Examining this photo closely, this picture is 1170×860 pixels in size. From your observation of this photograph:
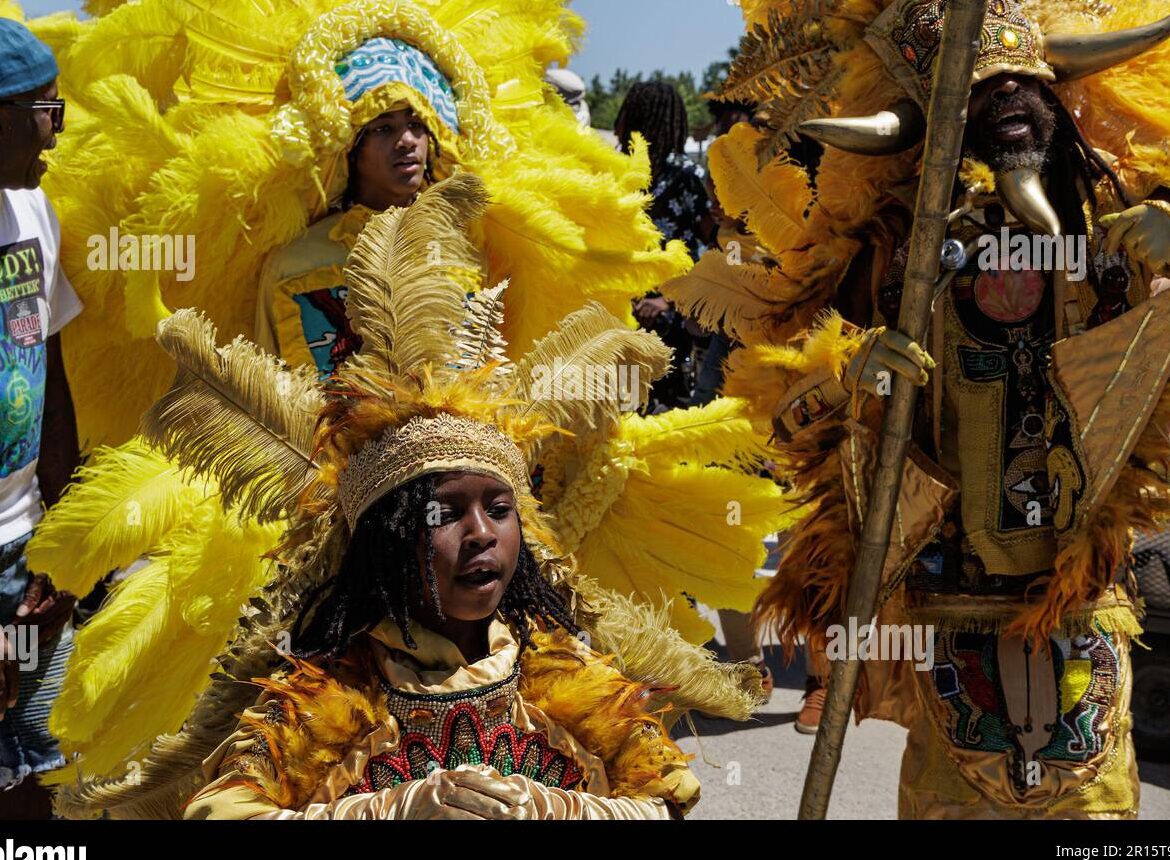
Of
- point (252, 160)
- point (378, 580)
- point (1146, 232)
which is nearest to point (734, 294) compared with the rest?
point (1146, 232)

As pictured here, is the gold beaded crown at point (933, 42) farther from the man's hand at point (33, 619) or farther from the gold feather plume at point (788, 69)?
the man's hand at point (33, 619)

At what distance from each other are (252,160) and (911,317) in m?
1.58

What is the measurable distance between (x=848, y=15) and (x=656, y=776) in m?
1.81

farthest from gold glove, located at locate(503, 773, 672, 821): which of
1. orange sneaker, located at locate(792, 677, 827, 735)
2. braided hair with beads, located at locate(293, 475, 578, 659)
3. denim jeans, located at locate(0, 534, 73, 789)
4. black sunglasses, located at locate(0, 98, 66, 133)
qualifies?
orange sneaker, located at locate(792, 677, 827, 735)

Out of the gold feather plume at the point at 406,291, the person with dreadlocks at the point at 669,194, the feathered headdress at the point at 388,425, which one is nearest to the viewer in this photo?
the feathered headdress at the point at 388,425

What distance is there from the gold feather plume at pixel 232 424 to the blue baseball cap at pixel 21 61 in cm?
101

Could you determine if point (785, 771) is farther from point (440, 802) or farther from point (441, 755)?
point (440, 802)

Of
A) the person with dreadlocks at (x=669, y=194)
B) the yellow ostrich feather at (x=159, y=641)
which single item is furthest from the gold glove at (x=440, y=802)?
the person with dreadlocks at (x=669, y=194)

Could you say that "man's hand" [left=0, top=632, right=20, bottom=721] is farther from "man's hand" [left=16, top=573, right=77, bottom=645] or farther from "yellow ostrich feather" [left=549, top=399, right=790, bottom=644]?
"yellow ostrich feather" [left=549, top=399, right=790, bottom=644]

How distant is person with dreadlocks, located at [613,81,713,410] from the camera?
6148 millimetres

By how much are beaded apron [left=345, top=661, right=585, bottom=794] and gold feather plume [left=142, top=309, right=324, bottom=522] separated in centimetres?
49

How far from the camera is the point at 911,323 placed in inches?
127

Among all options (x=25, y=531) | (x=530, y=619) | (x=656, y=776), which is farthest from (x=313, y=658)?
(x=25, y=531)

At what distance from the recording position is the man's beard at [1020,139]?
10.7ft
